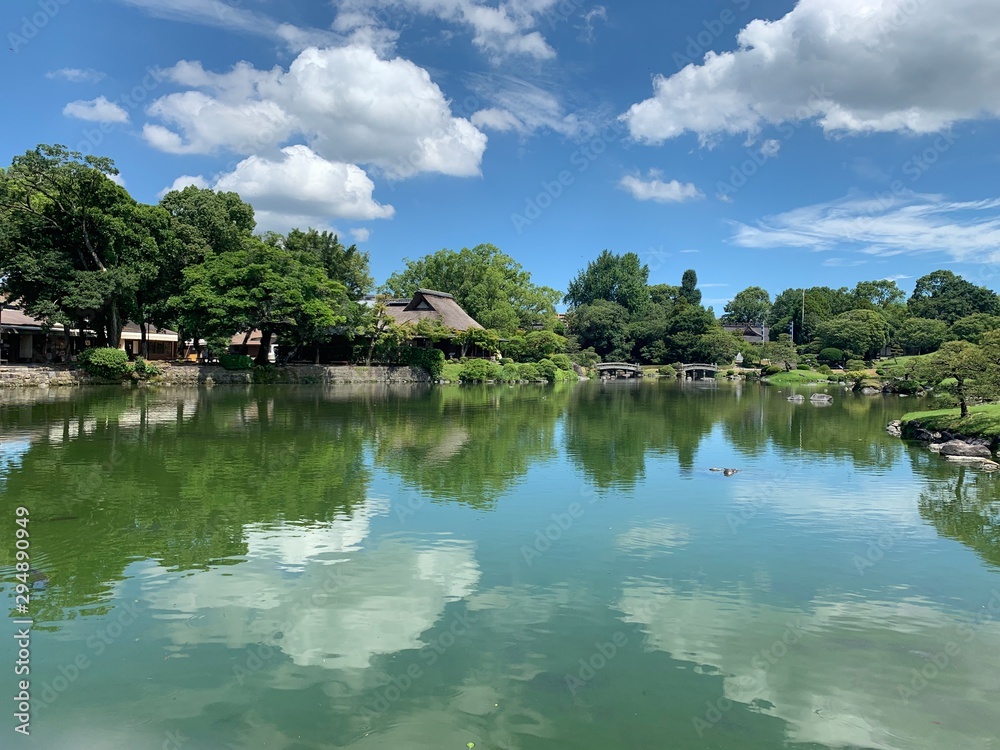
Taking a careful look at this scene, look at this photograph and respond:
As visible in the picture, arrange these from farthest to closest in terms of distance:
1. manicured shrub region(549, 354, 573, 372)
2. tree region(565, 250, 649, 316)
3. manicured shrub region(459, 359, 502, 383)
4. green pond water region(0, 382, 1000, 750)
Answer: tree region(565, 250, 649, 316), manicured shrub region(549, 354, 573, 372), manicured shrub region(459, 359, 502, 383), green pond water region(0, 382, 1000, 750)

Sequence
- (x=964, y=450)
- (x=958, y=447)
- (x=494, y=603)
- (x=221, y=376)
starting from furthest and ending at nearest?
(x=221, y=376)
(x=958, y=447)
(x=964, y=450)
(x=494, y=603)

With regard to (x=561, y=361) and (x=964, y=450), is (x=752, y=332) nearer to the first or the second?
(x=561, y=361)

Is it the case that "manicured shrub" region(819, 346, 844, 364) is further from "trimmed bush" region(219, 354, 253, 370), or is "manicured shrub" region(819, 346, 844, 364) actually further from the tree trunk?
"trimmed bush" region(219, 354, 253, 370)

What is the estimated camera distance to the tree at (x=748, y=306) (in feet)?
326

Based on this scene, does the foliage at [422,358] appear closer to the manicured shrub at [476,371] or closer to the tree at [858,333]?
the manicured shrub at [476,371]

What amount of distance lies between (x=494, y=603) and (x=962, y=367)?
16943 millimetres

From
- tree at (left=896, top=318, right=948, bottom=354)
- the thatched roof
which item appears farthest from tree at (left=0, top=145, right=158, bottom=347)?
tree at (left=896, top=318, right=948, bottom=354)

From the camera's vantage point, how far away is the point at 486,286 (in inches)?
2303

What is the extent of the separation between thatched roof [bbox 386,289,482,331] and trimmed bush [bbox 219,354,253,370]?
13411mm

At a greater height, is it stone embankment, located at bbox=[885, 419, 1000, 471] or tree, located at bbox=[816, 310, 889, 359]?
tree, located at bbox=[816, 310, 889, 359]

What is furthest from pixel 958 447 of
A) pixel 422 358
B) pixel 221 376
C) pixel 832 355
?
pixel 832 355

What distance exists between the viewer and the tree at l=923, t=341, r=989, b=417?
17.1 meters

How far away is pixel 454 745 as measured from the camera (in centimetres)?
408

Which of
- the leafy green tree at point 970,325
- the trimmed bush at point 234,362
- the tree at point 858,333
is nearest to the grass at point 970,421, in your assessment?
the trimmed bush at point 234,362
